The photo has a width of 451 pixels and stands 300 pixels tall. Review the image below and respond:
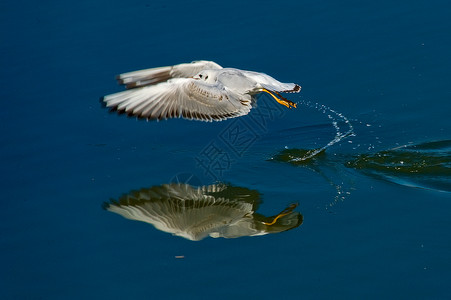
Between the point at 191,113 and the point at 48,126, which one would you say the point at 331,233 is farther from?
the point at 48,126

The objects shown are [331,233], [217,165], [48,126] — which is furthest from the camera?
[48,126]

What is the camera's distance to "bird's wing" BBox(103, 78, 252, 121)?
19.4 feet

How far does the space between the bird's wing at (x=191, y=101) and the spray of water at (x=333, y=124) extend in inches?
31.5

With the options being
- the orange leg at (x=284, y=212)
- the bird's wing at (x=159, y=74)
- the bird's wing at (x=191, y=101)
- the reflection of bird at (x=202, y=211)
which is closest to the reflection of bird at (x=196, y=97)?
the bird's wing at (x=191, y=101)

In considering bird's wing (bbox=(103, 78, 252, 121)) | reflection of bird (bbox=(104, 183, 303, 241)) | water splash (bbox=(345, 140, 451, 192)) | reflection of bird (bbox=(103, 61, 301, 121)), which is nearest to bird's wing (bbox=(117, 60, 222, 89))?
reflection of bird (bbox=(103, 61, 301, 121))

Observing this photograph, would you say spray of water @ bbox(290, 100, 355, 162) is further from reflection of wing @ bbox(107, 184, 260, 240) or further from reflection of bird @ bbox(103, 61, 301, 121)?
reflection of wing @ bbox(107, 184, 260, 240)

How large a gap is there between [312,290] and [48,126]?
12.1 feet

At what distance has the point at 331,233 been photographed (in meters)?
5.18

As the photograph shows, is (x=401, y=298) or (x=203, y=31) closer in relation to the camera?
(x=401, y=298)

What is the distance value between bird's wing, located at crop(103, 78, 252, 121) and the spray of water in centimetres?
80

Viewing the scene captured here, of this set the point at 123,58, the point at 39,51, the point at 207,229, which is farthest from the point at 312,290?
the point at 39,51

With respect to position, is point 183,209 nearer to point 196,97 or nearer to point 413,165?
point 196,97

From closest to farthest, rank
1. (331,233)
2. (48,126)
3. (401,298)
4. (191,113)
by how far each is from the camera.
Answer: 1. (401,298)
2. (331,233)
3. (191,113)
4. (48,126)

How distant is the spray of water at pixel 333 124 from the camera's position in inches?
252
